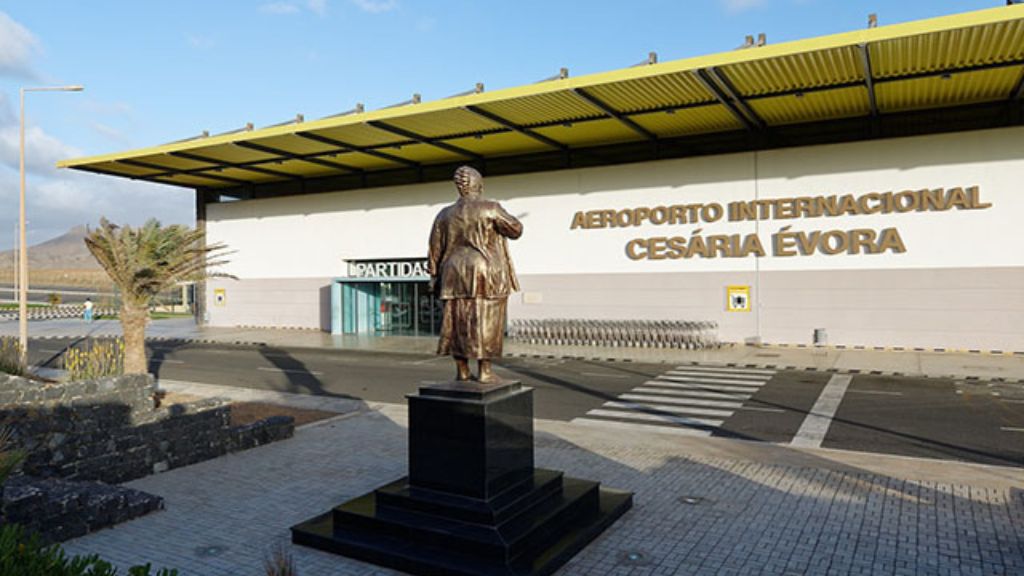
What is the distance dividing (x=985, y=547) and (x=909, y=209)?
18.8m

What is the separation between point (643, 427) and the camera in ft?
38.8

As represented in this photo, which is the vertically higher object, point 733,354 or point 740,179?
point 740,179

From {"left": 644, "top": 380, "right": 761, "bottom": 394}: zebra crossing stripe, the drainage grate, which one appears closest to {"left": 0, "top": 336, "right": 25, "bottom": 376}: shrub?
the drainage grate

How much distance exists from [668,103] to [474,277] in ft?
55.4

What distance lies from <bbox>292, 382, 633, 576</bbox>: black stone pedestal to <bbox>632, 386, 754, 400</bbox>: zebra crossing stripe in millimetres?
8293

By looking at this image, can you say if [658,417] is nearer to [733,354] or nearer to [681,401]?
[681,401]

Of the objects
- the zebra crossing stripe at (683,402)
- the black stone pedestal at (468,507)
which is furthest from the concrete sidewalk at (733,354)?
the black stone pedestal at (468,507)

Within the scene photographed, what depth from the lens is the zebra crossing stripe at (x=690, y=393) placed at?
14.6 meters

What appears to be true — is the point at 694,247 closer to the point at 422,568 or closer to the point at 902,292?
the point at 902,292

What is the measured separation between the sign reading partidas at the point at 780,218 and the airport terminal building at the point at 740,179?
0.07m

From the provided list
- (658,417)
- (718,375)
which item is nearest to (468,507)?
(658,417)

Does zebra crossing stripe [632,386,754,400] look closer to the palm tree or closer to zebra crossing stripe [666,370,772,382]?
zebra crossing stripe [666,370,772,382]

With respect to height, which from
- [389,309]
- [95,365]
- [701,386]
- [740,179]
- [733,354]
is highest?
[740,179]

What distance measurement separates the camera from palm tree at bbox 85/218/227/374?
1317 cm
